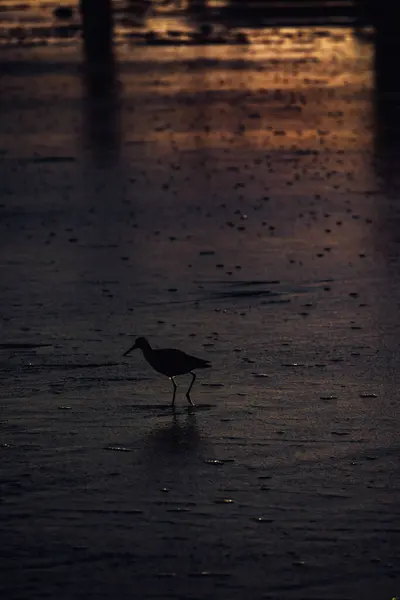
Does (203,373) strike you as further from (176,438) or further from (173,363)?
(176,438)

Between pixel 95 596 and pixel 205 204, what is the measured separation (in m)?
13.6

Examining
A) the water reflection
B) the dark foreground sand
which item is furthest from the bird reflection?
the water reflection

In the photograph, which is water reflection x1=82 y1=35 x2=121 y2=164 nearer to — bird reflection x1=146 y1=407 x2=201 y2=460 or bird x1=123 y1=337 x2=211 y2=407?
bird x1=123 y1=337 x2=211 y2=407

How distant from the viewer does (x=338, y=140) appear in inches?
1146

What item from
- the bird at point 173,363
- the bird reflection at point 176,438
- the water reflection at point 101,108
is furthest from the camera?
the water reflection at point 101,108

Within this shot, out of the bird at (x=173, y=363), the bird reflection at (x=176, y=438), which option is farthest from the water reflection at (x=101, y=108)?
the bird reflection at (x=176, y=438)

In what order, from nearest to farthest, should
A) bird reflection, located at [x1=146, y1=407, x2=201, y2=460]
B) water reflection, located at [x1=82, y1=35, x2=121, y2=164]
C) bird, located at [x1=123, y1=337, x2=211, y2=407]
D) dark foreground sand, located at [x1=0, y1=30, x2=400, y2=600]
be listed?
dark foreground sand, located at [x1=0, y1=30, x2=400, y2=600], bird reflection, located at [x1=146, y1=407, x2=201, y2=460], bird, located at [x1=123, y1=337, x2=211, y2=407], water reflection, located at [x1=82, y1=35, x2=121, y2=164]

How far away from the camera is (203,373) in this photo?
12.5 meters

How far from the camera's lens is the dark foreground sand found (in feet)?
28.6

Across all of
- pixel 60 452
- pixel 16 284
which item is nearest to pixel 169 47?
pixel 16 284

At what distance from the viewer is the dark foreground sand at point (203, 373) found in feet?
28.6

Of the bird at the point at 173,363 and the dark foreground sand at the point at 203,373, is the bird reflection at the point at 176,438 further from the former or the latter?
the bird at the point at 173,363

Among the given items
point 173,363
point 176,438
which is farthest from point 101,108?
point 176,438

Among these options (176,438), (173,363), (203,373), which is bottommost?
(203,373)
